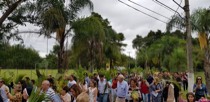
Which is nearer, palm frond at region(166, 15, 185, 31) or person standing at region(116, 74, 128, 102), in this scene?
person standing at region(116, 74, 128, 102)

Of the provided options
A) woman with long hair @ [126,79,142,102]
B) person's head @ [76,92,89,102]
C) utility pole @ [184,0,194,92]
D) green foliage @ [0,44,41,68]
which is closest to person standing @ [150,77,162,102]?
woman with long hair @ [126,79,142,102]

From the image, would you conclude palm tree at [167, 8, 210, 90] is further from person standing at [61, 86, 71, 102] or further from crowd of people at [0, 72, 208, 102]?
person standing at [61, 86, 71, 102]

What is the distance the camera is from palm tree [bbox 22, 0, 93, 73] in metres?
19.9

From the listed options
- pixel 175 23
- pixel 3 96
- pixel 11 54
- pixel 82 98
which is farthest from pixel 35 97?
pixel 11 54

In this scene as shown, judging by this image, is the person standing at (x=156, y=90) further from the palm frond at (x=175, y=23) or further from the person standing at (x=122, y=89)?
the palm frond at (x=175, y=23)

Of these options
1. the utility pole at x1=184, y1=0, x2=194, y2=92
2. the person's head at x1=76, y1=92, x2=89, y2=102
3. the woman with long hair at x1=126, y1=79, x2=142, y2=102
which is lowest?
the woman with long hair at x1=126, y1=79, x2=142, y2=102

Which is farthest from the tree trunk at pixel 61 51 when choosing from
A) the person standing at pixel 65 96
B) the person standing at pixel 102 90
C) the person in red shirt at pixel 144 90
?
the person standing at pixel 65 96

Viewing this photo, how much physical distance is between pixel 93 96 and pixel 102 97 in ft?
13.1

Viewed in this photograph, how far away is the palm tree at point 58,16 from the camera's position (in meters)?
19.9

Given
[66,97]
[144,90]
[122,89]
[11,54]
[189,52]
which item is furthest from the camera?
[11,54]

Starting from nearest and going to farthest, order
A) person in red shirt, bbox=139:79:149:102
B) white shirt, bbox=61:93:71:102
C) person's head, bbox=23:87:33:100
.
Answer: white shirt, bbox=61:93:71:102 → person's head, bbox=23:87:33:100 → person in red shirt, bbox=139:79:149:102

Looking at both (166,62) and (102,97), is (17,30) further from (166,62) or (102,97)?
(166,62)

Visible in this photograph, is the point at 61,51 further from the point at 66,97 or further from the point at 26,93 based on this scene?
the point at 66,97

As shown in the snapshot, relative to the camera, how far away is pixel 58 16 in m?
20.1
